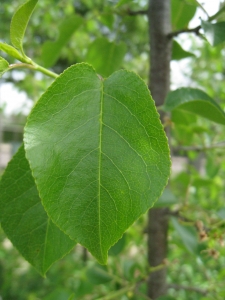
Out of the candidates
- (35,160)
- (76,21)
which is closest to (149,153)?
(35,160)

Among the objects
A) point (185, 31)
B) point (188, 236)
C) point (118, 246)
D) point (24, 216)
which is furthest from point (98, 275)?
point (185, 31)

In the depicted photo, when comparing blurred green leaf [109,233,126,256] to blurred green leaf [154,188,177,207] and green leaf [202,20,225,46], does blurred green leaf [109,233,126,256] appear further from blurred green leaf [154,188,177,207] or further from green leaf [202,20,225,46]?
green leaf [202,20,225,46]

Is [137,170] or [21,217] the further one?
[21,217]

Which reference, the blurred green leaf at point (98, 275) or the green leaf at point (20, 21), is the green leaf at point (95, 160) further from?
the blurred green leaf at point (98, 275)

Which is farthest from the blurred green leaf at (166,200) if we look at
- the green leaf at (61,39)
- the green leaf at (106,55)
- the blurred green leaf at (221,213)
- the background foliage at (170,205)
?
the green leaf at (61,39)

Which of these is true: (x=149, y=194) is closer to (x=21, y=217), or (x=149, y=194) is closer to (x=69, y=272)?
(x=21, y=217)

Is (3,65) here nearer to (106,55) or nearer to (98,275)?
(106,55)

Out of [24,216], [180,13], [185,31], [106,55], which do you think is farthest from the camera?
[106,55]
